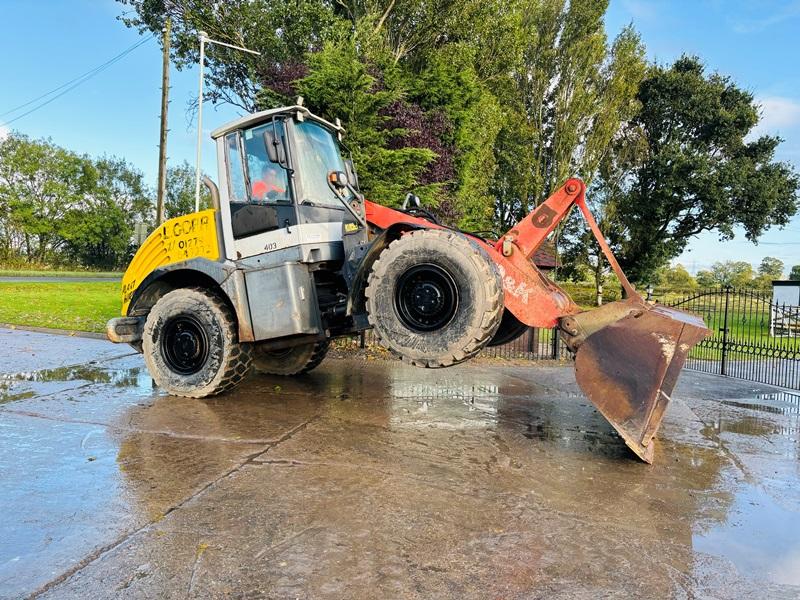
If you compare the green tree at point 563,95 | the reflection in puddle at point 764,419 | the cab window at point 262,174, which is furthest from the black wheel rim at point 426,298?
the green tree at point 563,95

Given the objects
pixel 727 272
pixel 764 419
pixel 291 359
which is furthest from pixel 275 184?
pixel 727 272

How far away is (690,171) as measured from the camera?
1105 inches

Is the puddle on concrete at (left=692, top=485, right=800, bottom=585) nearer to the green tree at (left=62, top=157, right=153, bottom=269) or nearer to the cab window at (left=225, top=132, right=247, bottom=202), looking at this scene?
the cab window at (left=225, top=132, right=247, bottom=202)

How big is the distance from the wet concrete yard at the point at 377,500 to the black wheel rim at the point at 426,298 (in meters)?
1.20

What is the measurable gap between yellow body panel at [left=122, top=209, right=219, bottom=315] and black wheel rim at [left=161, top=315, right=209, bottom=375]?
76 cm

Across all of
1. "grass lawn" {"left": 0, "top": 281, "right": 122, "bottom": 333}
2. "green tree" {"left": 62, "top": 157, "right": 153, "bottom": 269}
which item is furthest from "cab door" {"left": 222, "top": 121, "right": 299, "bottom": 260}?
"green tree" {"left": 62, "top": 157, "right": 153, "bottom": 269}

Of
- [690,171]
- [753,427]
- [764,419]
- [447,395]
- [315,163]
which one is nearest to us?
[315,163]

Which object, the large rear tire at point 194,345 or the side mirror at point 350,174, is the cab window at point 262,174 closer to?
the side mirror at point 350,174

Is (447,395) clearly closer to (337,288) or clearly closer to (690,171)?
(337,288)

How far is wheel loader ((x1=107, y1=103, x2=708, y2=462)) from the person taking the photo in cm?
466

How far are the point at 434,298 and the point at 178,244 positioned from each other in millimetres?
3474

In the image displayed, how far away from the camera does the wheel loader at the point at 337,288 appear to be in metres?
4.66

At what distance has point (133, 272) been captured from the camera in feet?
23.5

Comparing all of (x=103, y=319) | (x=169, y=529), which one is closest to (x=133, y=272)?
(x=169, y=529)
